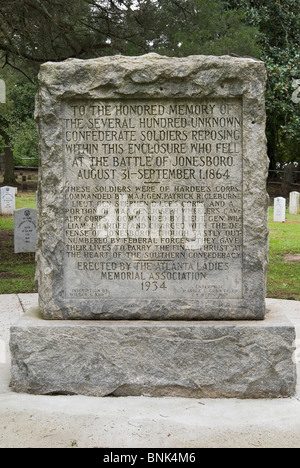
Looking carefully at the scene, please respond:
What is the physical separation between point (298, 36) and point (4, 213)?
10.9 m

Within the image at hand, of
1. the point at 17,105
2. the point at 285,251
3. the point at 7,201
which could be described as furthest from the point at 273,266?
the point at 17,105

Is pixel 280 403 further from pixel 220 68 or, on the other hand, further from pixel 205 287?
pixel 220 68

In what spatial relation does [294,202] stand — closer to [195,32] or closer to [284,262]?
[284,262]

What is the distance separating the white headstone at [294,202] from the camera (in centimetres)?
2111

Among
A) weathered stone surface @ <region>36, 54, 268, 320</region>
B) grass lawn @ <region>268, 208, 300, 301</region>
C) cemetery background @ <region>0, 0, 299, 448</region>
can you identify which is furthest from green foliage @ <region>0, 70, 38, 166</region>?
weathered stone surface @ <region>36, 54, 268, 320</region>

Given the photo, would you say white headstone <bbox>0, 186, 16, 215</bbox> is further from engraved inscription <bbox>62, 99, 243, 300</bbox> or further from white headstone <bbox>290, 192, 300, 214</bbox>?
engraved inscription <bbox>62, 99, 243, 300</bbox>

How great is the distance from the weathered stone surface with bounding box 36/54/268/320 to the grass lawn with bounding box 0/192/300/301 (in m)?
3.74

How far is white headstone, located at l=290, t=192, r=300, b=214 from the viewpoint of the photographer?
2111 centimetres

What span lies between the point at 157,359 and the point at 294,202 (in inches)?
708

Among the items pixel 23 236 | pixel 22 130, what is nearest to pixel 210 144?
pixel 23 236

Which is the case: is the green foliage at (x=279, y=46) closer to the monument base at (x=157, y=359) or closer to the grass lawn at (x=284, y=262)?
the grass lawn at (x=284, y=262)

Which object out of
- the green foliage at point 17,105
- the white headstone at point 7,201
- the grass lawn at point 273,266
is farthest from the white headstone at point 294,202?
the green foliage at point 17,105

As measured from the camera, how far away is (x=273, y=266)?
10641mm

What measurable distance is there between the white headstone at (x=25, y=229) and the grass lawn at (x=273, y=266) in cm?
17
